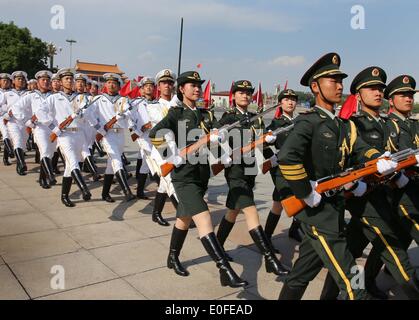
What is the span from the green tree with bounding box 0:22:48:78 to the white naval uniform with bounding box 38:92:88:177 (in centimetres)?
3374

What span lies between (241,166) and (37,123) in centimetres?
500

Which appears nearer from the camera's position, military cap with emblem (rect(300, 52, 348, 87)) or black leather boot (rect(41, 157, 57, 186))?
military cap with emblem (rect(300, 52, 348, 87))

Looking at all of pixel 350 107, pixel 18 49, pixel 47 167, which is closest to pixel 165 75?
pixel 350 107

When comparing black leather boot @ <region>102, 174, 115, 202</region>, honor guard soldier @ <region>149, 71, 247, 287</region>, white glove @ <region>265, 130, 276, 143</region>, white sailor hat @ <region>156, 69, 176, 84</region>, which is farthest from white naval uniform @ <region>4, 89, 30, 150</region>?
white glove @ <region>265, 130, 276, 143</region>

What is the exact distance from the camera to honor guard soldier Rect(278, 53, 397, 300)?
9.20 ft

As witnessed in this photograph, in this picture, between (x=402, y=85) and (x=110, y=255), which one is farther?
(x=110, y=255)

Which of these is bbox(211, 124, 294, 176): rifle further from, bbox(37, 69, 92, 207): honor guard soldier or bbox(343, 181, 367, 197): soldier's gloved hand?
bbox(37, 69, 92, 207): honor guard soldier

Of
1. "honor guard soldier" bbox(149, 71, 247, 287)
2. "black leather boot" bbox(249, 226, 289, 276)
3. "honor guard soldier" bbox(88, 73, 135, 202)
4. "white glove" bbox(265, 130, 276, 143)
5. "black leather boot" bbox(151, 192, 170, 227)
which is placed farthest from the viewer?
"honor guard soldier" bbox(88, 73, 135, 202)

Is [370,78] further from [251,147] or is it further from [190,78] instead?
[190,78]

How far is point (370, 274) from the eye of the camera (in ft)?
12.6

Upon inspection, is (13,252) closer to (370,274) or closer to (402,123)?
(370,274)

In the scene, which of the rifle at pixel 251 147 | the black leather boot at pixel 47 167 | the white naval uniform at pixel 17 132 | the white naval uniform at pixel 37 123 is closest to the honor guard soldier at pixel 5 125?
the white naval uniform at pixel 17 132

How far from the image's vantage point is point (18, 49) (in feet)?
120

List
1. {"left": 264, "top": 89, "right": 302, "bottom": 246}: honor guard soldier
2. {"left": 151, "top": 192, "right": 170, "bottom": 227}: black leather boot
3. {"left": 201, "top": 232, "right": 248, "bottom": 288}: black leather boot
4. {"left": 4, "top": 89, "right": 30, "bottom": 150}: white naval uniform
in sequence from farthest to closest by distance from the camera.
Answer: {"left": 4, "top": 89, "right": 30, "bottom": 150}: white naval uniform, {"left": 151, "top": 192, "right": 170, "bottom": 227}: black leather boot, {"left": 264, "top": 89, "right": 302, "bottom": 246}: honor guard soldier, {"left": 201, "top": 232, "right": 248, "bottom": 288}: black leather boot
